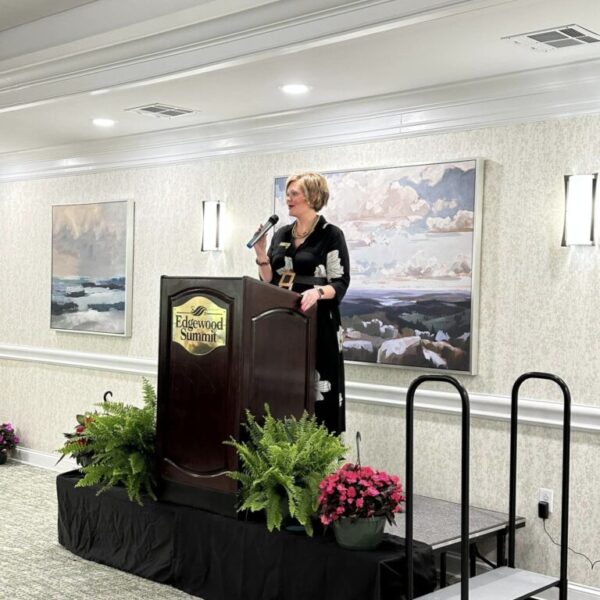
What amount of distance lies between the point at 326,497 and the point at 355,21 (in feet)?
6.28

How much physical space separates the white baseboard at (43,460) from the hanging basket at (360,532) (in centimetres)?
363

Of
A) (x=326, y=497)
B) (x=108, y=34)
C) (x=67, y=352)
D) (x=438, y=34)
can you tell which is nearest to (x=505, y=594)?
(x=326, y=497)

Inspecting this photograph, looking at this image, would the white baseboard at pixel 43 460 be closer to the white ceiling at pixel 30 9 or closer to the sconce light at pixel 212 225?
the sconce light at pixel 212 225

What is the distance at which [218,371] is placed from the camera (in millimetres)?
4121

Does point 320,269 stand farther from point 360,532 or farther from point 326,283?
point 360,532

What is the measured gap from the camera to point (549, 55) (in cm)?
406

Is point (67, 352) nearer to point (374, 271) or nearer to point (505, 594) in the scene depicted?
point (374, 271)

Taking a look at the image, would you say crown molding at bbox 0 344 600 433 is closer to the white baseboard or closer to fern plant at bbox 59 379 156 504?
the white baseboard

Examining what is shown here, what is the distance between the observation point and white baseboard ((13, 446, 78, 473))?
6930 millimetres

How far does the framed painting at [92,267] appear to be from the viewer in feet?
21.6

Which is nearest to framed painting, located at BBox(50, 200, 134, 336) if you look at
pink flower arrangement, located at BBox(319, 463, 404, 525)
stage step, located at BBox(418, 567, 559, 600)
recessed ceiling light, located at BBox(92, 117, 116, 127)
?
recessed ceiling light, located at BBox(92, 117, 116, 127)

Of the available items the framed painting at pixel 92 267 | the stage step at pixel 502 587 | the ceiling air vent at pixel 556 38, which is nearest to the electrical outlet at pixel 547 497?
the stage step at pixel 502 587

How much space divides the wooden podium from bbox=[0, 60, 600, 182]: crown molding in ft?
4.16

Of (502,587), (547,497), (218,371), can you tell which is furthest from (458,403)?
(218,371)
